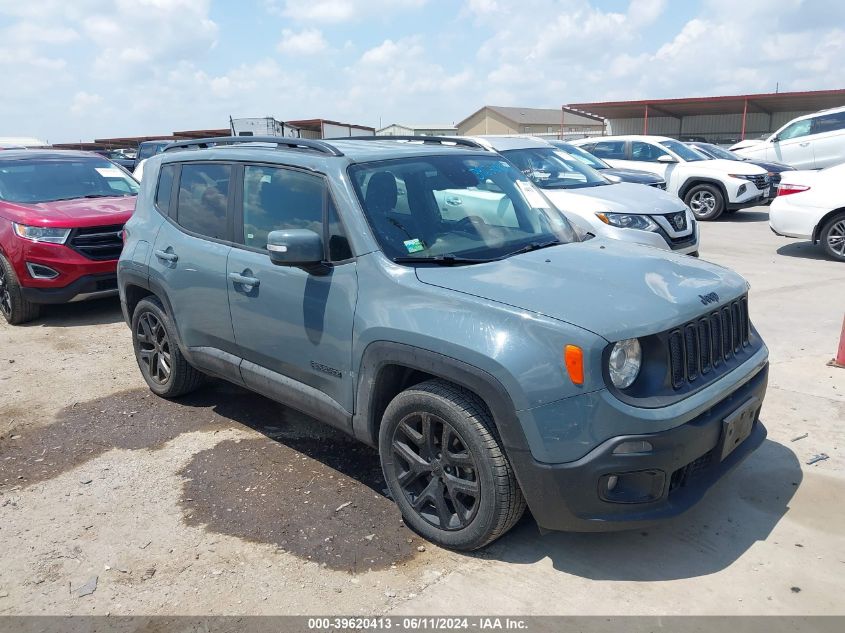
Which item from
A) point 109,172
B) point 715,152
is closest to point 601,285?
point 109,172

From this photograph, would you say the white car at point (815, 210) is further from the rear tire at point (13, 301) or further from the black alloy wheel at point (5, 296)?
the black alloy wheel at point (5, 296)

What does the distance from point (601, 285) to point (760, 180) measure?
1211 centimetres

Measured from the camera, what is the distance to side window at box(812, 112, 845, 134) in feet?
52.9

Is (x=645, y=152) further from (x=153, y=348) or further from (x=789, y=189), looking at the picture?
(x=153, y=348)

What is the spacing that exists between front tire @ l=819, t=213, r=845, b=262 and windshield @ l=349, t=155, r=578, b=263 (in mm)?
6905

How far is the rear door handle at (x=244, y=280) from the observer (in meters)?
4.03

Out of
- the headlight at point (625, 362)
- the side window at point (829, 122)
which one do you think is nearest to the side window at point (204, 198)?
the headlight at point (625, 362)

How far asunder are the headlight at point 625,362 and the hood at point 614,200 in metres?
4.90

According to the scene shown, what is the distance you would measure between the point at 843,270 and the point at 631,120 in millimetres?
29169

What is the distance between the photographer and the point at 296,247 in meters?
Answer: 3.48

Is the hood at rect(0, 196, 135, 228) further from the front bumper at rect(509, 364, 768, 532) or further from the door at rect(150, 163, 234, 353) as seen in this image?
the front bumper at rect(509, 364, 768, 532)

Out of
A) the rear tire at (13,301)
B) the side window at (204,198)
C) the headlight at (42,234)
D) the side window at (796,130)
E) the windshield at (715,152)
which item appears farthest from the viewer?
the side window at (796,130)

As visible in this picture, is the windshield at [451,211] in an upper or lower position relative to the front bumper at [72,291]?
upper

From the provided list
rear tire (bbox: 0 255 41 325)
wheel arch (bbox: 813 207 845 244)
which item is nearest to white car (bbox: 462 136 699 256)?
wheel arch (bbox: 813 207 845 244)
